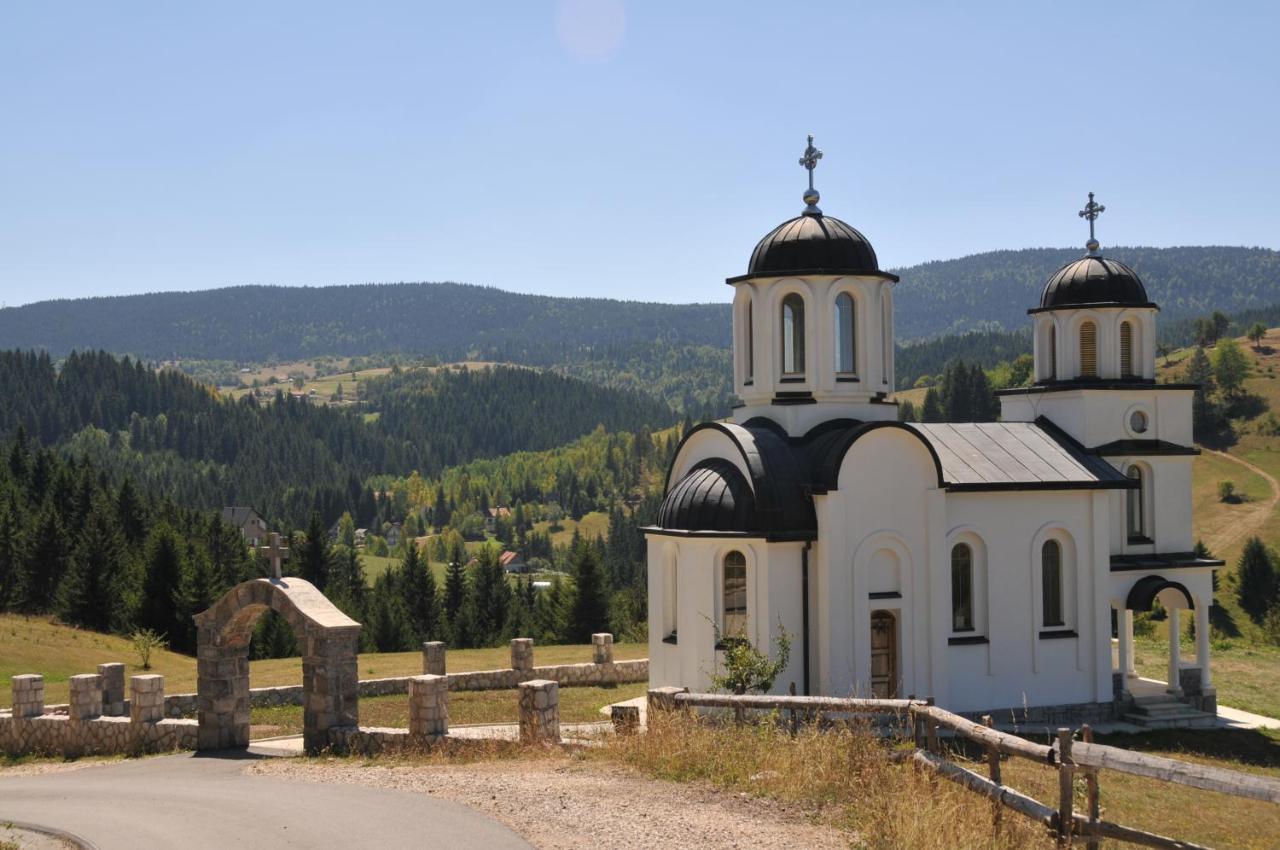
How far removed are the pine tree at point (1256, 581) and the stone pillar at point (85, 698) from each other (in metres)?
69.7

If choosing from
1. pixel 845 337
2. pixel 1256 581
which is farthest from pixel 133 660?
pixel 1256 581

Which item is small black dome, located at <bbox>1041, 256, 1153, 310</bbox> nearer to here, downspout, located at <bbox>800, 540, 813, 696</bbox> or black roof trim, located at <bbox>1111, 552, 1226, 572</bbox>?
black roof trim, located at <bbox>1111, 552, 1226, 572</bbox>

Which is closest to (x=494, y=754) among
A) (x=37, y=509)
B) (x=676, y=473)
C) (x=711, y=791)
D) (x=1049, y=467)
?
(x=711, y=791)

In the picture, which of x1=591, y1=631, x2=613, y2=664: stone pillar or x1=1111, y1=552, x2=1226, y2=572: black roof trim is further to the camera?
x1=591, y1=631, x2=613, y2=664: stone pillar

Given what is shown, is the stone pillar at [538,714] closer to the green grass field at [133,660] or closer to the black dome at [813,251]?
the black dome at [813,251]

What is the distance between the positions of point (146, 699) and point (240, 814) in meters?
8.11

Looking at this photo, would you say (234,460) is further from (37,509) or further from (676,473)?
(676,473)

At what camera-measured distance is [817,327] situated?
26.3 meters

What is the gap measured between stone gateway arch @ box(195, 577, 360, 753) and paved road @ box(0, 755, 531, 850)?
1.58 metres

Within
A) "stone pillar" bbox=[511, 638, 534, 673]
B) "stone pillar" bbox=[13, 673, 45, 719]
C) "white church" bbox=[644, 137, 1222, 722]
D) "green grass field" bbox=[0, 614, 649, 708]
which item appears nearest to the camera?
"stone pillar" bbox=[13, 673, 45, 719]

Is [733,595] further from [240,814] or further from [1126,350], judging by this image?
[1126,350]

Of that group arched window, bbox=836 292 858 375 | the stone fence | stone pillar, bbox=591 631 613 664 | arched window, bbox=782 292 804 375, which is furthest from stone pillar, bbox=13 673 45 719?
arched window, bbox=836 292 858 375

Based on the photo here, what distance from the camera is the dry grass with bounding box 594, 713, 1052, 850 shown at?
1136 cm

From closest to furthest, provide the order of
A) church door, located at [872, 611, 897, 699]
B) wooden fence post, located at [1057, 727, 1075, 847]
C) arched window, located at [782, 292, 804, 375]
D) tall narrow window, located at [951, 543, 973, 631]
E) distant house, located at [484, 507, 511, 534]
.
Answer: wooden fence post, located at [1057, 727, 1075, 847]
church door, located at [872, 611, 897, 699]
tall narrow window, located at [951, 543, 973, 631]
arched window, located at [782, 292, 804, 375]
distant house, located at [484, 507, 511, 534]
